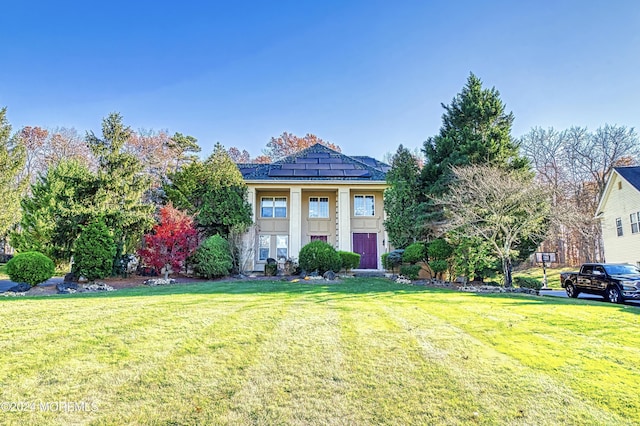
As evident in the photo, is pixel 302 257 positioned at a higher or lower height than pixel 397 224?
lower

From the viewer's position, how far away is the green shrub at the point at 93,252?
1317 cm

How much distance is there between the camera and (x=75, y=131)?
1155 inches

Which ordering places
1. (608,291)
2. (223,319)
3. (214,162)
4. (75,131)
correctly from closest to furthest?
(223,319), (608,291), (214,162), (75,131)

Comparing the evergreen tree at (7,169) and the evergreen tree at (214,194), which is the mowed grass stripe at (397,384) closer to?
the evergreen tree at (214,194)

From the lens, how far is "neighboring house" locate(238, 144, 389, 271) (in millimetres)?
20922

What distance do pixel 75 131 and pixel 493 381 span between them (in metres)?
35.4

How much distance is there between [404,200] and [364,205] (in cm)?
450

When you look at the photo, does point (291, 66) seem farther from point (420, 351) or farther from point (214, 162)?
point (420, 351)

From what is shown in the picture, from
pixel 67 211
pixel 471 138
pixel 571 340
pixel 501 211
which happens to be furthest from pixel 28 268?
pixel 471 138

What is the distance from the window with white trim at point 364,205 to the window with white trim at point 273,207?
15.0 ft

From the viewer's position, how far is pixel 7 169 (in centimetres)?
1853

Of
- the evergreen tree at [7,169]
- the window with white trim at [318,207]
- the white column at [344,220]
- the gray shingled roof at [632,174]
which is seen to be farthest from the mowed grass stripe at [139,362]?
the gray shingled roof at [632,174]

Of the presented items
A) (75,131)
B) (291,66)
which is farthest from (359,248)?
(75,131)

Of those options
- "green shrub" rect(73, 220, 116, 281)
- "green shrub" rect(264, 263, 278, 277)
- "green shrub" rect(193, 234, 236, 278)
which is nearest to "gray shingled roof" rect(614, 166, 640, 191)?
"green shrub" rect(264, 263, 278, 277)
